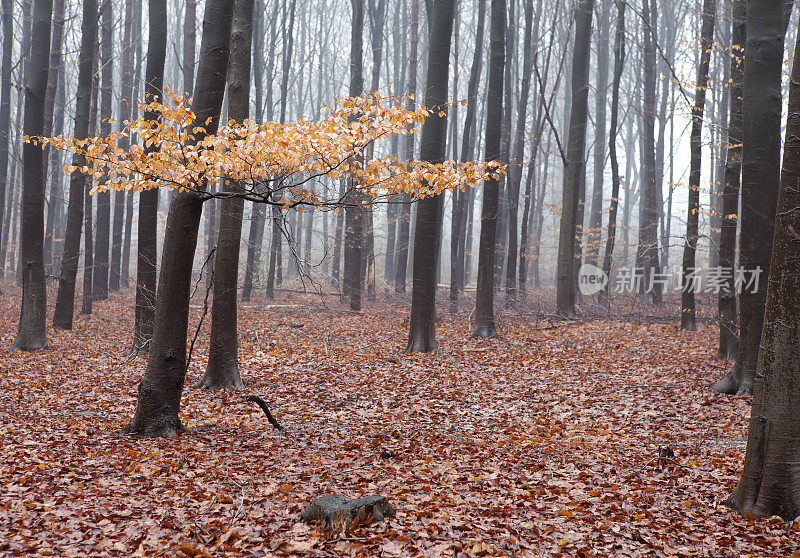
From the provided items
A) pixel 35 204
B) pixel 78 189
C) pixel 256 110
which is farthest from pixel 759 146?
pixel 256 110

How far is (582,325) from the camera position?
15.4m

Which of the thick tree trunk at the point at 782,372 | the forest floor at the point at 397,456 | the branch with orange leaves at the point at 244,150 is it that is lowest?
the forest floor at the point at 397,456

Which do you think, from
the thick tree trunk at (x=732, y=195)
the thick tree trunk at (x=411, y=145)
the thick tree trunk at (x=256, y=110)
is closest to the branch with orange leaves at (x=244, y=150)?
the thick tree trunk at (x=732, y=195)

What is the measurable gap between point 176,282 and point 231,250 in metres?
2.34

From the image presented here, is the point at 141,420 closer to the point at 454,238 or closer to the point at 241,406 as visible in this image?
the point at 241,406

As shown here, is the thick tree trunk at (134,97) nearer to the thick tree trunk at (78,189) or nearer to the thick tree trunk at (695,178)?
the thick tree trunk at (78,189)

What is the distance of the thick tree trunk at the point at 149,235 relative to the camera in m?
10.3

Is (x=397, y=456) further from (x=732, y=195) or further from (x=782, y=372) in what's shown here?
(x=732, y=195)

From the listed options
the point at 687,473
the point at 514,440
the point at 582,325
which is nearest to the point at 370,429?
the point at 514,440

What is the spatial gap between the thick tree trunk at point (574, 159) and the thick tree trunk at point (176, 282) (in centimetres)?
1157

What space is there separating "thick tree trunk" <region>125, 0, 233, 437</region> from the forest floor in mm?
389

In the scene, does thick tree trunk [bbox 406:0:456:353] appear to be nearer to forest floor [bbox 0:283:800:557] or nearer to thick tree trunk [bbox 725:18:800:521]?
forest floor [bbox 0:283:800:557]

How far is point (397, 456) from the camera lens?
6.08 m

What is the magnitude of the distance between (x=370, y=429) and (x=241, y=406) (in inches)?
83.1
